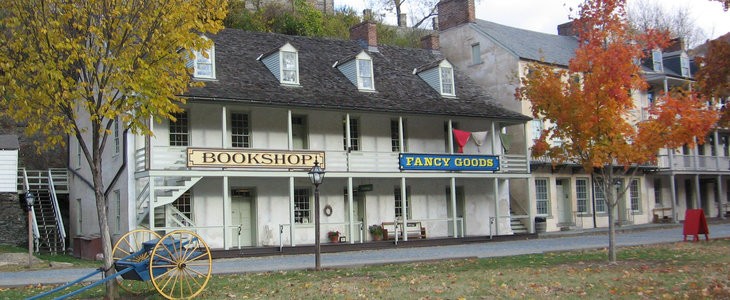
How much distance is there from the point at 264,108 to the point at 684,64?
1001 inches

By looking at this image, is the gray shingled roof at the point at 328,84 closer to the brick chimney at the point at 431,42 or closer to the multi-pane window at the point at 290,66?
the multi-pane window at the point at 290,66

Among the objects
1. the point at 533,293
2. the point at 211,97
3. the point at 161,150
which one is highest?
the point at 211,97

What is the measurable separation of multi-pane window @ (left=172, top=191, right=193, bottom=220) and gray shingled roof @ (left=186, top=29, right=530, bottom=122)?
11.2 ft

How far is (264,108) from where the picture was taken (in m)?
24.2

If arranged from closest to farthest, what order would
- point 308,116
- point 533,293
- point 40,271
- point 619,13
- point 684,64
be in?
point 533,293 < point 619,13 < point 40,271 < point 308,116 < point 684,64

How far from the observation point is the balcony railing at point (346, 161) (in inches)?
856

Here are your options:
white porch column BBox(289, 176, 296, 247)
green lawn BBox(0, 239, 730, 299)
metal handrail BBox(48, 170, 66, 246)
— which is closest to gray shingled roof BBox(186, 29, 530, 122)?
white porch column BBox(289, 176, 296, 247)

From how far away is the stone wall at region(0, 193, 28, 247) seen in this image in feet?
87.7

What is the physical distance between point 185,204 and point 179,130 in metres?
2.32

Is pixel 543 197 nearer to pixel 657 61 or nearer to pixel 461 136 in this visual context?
pixel 461 136

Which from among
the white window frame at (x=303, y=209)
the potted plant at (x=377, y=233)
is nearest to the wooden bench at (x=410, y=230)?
the potted plant at (x=377, y=233)

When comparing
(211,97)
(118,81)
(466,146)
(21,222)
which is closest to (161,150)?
(211,97)

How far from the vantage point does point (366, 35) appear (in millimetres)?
31562

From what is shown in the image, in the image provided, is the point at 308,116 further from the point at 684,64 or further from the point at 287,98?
the point at 684,64
